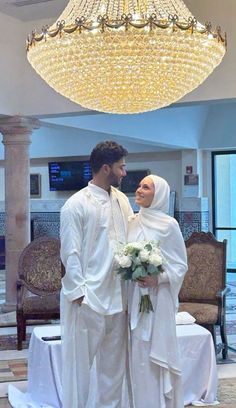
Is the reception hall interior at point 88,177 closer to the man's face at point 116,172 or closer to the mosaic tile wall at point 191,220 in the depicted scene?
the mosaic tile wall at point 191,220

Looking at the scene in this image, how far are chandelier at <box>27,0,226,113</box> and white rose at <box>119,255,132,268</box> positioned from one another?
46.1 inches

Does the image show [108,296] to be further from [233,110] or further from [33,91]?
[233,110]

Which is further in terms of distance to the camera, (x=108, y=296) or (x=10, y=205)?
(x=10, y=205)

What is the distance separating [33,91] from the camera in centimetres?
753

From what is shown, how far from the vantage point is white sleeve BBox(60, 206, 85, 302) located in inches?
139

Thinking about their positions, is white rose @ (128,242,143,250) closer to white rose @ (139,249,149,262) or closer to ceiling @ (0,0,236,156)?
white rose @ (139,249,149,262)

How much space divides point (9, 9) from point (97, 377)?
16.0 ft

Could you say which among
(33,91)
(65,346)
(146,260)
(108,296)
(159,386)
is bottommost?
(159,386)

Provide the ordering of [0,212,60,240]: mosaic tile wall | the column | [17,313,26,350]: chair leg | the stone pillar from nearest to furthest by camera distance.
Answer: [17,313,26,350]: chair leg
the stone pillar
the column
[0,212,60,240]: mosaic tile wall

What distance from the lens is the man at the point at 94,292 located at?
3.54 meters

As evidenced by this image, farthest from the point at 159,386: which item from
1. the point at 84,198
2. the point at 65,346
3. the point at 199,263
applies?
the point at 199,263

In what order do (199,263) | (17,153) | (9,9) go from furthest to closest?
(17,153)
(9,9)
(199,263)

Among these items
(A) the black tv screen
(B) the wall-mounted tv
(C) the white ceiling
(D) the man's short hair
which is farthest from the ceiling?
(D) the man's short hair

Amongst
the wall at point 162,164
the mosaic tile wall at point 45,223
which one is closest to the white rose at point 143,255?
the wall at point 162,164
